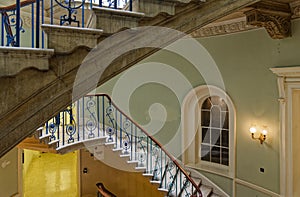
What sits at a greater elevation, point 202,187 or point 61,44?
point 61,44

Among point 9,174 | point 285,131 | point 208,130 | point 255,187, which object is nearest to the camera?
point 285,131

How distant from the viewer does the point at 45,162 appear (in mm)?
12344

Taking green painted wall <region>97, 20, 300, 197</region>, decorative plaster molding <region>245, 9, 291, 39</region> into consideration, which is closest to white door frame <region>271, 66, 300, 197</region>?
green painted wall <region>97, 20, 300, 197</region>

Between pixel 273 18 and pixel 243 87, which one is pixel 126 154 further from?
pixel 273 18

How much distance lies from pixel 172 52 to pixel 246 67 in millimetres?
1821

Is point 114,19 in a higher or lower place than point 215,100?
higher

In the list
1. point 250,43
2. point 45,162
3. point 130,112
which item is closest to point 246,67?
point 250,43

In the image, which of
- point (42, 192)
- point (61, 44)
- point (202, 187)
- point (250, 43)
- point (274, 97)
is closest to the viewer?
point (61, 44)

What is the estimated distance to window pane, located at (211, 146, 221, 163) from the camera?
577cm

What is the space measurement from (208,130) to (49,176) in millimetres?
6811

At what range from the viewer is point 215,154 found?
19.1 ft

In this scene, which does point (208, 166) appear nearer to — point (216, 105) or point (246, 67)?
point (216, 105)

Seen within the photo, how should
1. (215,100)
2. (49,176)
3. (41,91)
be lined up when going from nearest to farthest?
(41,91) → (215,100) → (49,176)

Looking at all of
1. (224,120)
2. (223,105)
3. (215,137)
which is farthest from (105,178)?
(223,105)
